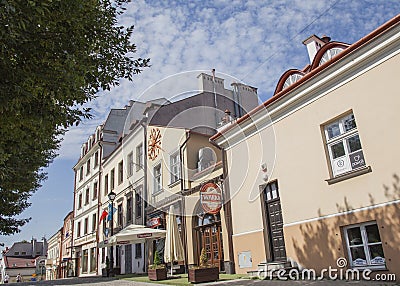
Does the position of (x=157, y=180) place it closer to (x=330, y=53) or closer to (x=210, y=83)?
(x=210, y=83)

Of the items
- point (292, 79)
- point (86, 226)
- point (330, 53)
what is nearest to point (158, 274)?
point (292, 79)

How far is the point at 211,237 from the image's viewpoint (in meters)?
14.3

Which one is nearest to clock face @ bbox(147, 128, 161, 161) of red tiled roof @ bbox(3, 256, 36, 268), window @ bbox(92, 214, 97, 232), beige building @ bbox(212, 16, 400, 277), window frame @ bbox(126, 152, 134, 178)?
window frame @ bbox(126, 152, 134, 178)

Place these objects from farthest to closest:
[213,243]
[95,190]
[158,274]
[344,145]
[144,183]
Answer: [95,190], [144,183], [213,243], [158,274], [344,145]

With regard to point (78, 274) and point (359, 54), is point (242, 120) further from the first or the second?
point (78, 274)

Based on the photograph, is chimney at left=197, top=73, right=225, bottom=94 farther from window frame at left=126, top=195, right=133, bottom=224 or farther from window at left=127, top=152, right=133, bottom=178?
window frame at left=126, top=195, right=133, bottom=224

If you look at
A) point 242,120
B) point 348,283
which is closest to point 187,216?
point 242,120

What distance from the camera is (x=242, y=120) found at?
12.2 meters

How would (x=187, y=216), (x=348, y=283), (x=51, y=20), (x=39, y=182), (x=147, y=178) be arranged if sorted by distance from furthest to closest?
(x=147, y=178), (x=187, y=216), (x=39, y=182), (x=348, y=283), (x=51, y=20)

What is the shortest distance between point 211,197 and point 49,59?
8793 millimetres

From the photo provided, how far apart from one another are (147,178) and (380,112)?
14.7 m

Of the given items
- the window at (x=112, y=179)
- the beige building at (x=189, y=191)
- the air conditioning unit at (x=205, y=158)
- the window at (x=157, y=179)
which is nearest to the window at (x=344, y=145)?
the beige building at (x=189, y=191)

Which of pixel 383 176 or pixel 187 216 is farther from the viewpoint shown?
pixel 187 216

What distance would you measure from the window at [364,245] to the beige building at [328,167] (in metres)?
0.02
